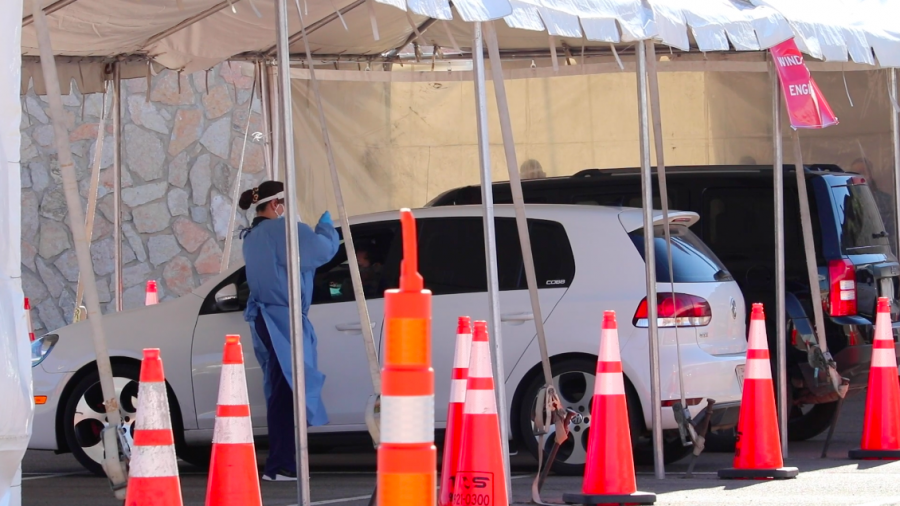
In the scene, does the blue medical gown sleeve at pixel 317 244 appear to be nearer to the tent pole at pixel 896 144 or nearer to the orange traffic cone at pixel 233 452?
the orange traffic cone at pixel 233 452

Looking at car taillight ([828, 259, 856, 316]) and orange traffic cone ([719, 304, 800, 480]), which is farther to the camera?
car taillight ([828, 259, 856, 316])

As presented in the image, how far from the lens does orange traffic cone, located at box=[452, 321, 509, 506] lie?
583cm

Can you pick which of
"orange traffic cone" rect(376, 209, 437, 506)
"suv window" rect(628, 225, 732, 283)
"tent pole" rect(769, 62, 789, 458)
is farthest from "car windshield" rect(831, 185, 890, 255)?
"orange traffic cone" rect(376, 209, 437, 506)

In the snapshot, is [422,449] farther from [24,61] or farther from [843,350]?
[24,61]

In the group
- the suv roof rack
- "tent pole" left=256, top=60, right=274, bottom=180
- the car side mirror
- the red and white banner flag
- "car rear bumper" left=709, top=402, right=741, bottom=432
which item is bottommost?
"car rear bumper" left=709, top=402, right=741, bottom=432

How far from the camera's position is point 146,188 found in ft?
48.3

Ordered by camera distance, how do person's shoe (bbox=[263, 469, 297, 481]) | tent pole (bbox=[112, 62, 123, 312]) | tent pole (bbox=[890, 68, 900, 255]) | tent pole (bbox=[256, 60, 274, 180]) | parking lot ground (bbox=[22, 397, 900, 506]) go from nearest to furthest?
parking lot ground (bbox=[22, 397, 900, 506]) < person's shoe (bbox=[263, 469, 297, 481]) < tent pole (bbox=[890, 68, 900, 255]) < tent pole (bbox=[112, 62, 123, 312]) < tent pole (bbox=[256, 60, 274, 180])

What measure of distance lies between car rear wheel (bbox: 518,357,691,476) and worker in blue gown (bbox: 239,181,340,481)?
48.8 inches

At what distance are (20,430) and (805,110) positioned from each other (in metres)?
5.47

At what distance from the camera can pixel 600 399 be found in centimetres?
658

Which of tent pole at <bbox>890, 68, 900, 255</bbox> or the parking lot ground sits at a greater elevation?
tent pole at <bbox>890, 68, 900, 255</bbox>

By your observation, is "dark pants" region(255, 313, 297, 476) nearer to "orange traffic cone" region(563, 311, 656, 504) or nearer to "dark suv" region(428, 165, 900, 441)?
"orange traffic cone" region(563, 311, 656, 504)

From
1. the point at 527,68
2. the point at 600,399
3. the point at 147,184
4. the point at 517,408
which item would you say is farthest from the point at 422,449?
the point at 147,184

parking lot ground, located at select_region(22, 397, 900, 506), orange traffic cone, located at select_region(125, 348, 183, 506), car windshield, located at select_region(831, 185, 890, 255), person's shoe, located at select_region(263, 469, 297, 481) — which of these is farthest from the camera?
car windshield, located at select_region(831, 185, 890, 255)
